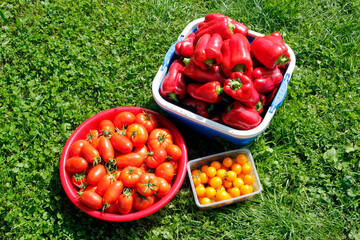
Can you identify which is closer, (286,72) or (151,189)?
(151,189)

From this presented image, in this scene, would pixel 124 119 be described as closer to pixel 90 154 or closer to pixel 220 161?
pixel 90 154

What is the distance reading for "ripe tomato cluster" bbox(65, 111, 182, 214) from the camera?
9.14 ft

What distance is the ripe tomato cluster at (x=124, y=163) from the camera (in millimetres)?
2785

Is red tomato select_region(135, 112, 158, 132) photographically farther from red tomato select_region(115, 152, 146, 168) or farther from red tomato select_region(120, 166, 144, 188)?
red tomato select_region(120, 166, 144, 188)

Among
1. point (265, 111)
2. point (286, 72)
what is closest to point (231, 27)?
point (286, 72)

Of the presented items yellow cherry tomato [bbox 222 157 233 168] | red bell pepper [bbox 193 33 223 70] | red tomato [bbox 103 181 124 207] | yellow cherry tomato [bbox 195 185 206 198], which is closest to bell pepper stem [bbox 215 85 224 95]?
red bell pepper [bbox 193 33 223 70]

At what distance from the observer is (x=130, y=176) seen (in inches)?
111

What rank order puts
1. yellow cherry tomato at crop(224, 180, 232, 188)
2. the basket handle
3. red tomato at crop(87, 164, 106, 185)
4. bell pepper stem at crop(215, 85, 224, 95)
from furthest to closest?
yellow cherry tomato at crop(224, 180, 232, 188) → the basket handle → bell pepper stem at crop(215, 85, 224, 95) → red tomato at crop(87, 164, 106, 185)

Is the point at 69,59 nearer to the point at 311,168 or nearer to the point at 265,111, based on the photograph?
the point at 265,111

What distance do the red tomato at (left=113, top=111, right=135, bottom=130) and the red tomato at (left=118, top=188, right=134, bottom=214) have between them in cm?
72

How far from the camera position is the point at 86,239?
10.2ft

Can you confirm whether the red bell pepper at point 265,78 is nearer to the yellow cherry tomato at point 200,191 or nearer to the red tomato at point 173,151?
the red tomato at point 173,151

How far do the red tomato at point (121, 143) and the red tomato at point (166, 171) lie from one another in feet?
1.13

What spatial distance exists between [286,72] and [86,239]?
2.66 meters
